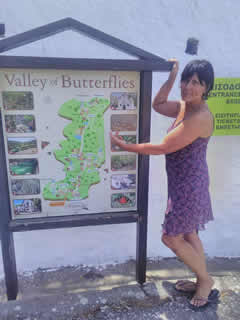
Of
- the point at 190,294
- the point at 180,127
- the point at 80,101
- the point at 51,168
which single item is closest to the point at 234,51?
the point at 180,127

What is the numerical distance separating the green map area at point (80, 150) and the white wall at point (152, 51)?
1.89 feet

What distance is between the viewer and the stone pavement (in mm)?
2104

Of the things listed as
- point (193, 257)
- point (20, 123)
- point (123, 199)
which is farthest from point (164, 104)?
point (193, 257)

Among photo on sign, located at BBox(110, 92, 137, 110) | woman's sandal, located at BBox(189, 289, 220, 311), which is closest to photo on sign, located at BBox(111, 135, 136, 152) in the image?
photo on sign, located at BBox(110, 92, 137, 110)

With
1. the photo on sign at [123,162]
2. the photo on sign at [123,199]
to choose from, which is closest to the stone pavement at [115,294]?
the photo on sign at [123,199]

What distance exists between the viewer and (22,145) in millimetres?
1937

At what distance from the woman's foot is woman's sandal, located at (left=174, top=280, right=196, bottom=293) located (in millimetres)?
110

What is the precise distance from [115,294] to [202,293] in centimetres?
68

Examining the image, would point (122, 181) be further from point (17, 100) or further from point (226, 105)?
point (226, 105)

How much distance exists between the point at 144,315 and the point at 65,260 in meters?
0.93

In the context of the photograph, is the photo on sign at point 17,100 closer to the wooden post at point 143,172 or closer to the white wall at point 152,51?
the white wall at point 152,51

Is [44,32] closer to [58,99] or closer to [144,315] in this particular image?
[58,99]

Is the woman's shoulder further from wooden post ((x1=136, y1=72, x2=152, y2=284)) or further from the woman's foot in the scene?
the woman's foot

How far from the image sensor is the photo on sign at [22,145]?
6.29ft
